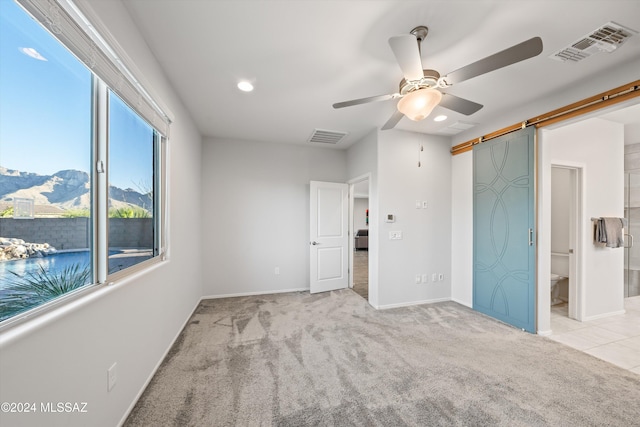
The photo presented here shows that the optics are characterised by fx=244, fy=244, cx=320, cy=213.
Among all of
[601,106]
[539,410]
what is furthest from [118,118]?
[601,106]

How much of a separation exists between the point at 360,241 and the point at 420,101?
26.6ft

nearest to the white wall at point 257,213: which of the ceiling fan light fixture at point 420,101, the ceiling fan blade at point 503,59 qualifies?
the ceiling fan light fixture at point 420,101

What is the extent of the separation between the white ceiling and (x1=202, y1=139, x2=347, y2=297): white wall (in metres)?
1.30

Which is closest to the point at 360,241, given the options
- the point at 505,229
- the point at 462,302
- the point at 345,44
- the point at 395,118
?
the point at 462,302

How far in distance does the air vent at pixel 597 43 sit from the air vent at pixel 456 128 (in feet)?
4.50

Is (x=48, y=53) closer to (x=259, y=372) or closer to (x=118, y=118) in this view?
(x=118, y=118)

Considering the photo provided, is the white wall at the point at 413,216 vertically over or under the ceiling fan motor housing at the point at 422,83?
under

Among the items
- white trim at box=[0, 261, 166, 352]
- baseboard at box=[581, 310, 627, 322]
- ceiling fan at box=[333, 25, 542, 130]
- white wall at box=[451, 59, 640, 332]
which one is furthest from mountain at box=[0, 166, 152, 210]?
baseboard at box=[581, 310, 627, 322]

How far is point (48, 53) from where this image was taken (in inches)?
42.0

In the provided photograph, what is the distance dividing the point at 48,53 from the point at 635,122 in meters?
5.91

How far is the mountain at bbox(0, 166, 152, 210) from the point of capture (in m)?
0.91

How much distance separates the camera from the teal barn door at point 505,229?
2.87 metres

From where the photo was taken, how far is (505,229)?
3145 mm

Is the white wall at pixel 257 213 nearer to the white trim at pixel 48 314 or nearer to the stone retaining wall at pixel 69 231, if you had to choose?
the stone retaining wall at pixel 69 231
